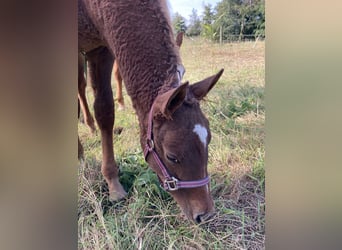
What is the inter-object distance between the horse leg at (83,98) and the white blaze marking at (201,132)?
41cm

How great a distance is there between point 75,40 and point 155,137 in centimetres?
51

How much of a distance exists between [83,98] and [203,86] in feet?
1.58

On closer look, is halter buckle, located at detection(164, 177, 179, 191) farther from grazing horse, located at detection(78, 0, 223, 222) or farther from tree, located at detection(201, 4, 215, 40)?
tree, located at detection(201, 4, 215, 40)

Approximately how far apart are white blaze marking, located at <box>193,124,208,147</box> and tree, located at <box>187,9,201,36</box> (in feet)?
1.05

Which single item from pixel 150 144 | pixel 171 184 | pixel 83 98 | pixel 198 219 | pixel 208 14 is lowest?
pixel 198 219

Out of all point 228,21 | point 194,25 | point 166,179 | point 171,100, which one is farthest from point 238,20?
point 166,179

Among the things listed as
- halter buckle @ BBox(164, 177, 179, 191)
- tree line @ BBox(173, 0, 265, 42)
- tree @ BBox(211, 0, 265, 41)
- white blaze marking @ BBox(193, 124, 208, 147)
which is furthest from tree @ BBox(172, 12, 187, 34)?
halter buckle @ BBox(164, 177, 179, 191)

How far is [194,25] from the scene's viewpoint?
59.0 inches

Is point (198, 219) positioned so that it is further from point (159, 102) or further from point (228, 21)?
point (228, 21)

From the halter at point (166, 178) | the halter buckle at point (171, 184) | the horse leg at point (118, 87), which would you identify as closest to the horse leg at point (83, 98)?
the horse leg at point (118, 87)

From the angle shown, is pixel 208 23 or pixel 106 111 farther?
pixel 106 111

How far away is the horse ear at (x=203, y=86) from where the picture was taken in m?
1.47

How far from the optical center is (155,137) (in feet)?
4.91
